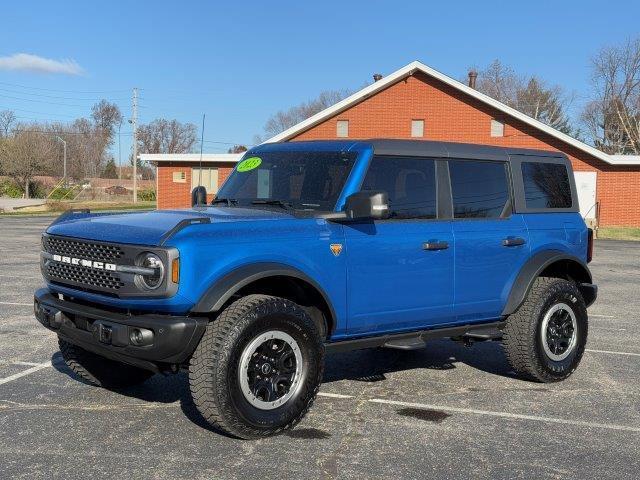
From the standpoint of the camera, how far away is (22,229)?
28.4 meters

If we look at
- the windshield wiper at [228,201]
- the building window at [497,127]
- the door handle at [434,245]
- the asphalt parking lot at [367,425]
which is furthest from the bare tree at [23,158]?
the door handle at [434,245]

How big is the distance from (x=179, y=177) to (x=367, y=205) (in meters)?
30.6

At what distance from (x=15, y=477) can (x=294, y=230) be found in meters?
2.23

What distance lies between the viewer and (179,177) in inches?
1364

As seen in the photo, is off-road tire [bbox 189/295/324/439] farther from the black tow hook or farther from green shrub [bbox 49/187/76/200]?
green shrub [bbox 49/187/76/200]

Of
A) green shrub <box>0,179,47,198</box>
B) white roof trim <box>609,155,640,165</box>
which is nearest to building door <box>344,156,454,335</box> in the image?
white roof trim <box>609,155,640,165</box>

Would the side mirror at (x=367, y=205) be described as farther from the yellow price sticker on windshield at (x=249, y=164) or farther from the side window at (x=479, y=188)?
the yellow price sticker on windshield at (x=249, y=164)

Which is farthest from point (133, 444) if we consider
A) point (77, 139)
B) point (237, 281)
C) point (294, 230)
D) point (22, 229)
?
point (77, 139)

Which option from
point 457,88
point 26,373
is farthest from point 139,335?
point 457,88

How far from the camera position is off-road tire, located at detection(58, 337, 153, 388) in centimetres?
577

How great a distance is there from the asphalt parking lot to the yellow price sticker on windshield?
6.21 feet

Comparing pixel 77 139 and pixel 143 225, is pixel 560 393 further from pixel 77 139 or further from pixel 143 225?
pixel 77 139

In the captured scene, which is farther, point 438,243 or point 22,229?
point 22,229

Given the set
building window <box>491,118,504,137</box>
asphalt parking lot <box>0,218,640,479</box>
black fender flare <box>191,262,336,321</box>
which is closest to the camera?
asphalt parking lot <box>0,218,640,479</box>
